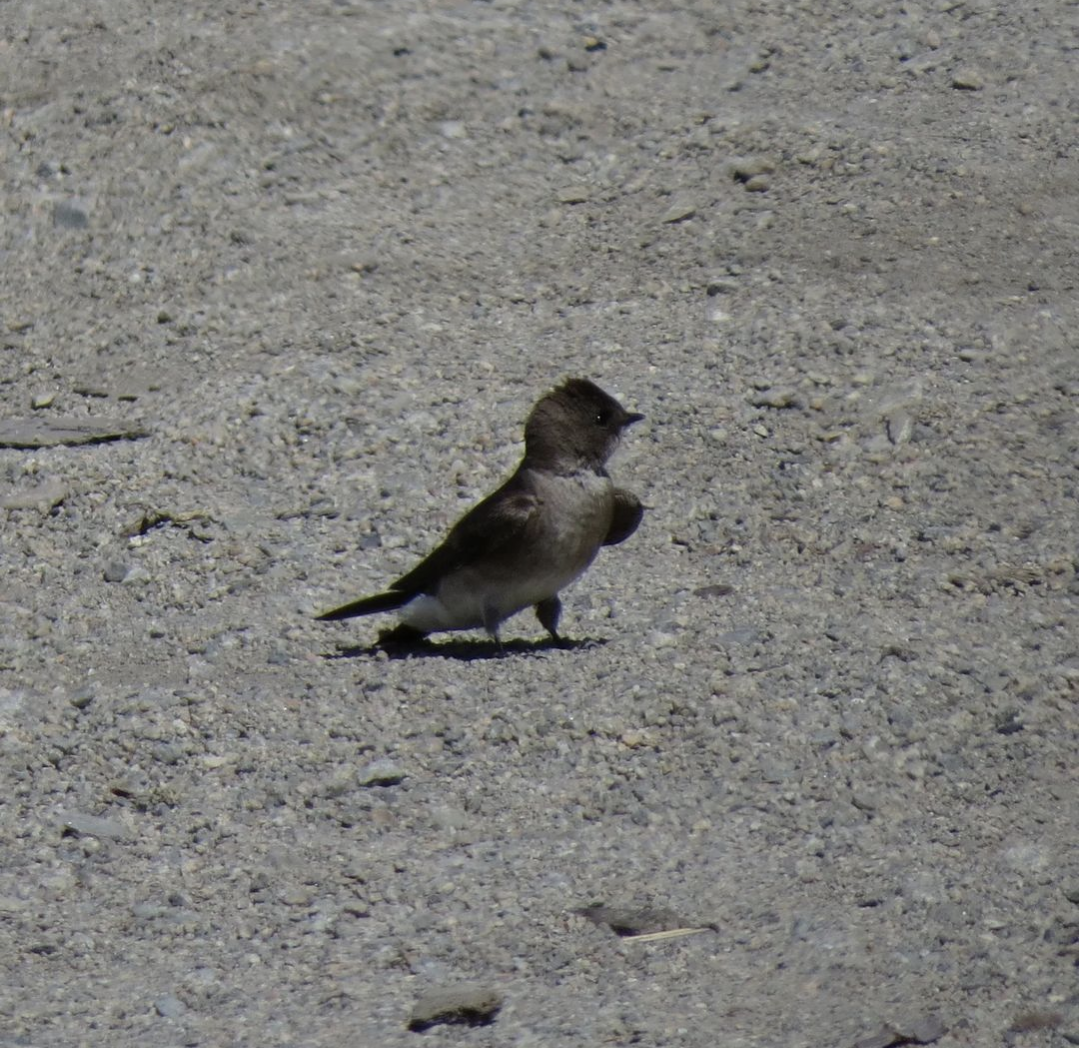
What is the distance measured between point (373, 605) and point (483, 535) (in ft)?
1.83

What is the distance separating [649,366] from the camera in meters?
8.88

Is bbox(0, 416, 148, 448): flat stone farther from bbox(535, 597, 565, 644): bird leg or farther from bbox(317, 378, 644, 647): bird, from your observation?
bbox(535, 597, 565, 644): bird leg

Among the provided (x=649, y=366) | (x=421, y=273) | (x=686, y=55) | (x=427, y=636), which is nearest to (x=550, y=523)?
(x=427, y=636)

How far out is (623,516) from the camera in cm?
714

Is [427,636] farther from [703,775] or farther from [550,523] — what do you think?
[703,775]

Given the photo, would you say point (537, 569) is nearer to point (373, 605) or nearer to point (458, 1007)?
point (373, 605)

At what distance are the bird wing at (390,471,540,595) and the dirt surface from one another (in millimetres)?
342

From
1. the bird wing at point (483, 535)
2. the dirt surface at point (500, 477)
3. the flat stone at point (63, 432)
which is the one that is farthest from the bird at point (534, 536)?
the flat stone at point (63, 432)

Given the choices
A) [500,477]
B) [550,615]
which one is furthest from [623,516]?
[500,477]

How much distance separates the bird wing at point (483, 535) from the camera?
6695mm

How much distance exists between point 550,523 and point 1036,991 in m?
2.75

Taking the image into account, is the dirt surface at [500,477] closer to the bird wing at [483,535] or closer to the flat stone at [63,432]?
the flat stone at [63,432]

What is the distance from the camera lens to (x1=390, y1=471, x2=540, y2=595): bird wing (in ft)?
22.0

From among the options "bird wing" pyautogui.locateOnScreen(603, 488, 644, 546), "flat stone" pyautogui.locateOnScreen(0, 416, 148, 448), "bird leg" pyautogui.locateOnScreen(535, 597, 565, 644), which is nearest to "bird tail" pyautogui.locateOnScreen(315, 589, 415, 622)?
"bird leg" pyautogui.locateOnScreen(535, 597, 565, 644)
